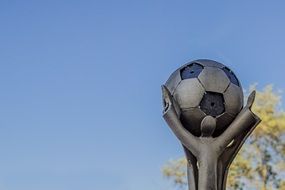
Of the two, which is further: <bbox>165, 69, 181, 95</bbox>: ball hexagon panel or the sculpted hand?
<bbox>165, 69, 181, 95</bbox>: ball hexagon panel

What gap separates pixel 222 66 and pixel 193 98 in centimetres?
66

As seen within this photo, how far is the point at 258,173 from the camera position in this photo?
18.8m

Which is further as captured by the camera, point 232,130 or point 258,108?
point 258,108

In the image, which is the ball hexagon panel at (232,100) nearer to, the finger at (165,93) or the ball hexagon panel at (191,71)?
the ball hexagon panel at (191,71)

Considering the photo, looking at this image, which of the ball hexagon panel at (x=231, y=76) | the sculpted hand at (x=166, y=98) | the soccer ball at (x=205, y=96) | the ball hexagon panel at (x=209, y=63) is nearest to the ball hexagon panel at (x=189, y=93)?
the soccer ball at (x=205, y=96)

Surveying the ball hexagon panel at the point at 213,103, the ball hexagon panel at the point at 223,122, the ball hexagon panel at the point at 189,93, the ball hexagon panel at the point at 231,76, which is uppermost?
the ball hexagon panel at the point at 231,76

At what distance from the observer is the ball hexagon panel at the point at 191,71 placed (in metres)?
6.64

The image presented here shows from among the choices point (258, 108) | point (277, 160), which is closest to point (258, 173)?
point (277, 160)

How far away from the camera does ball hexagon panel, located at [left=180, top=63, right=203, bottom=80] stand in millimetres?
6637

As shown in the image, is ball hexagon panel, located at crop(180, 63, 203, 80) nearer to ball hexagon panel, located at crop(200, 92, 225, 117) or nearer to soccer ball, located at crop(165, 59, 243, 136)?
soccer ball, located at crop(165, 59, 243, 136)

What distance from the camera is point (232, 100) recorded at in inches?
259

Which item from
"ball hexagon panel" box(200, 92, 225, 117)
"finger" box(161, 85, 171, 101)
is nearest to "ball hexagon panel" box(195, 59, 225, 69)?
"ball hexagon panel" box(200, 92, 225, 117)

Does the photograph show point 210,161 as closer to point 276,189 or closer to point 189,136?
point 189,136

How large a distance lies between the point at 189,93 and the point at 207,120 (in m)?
0.40
